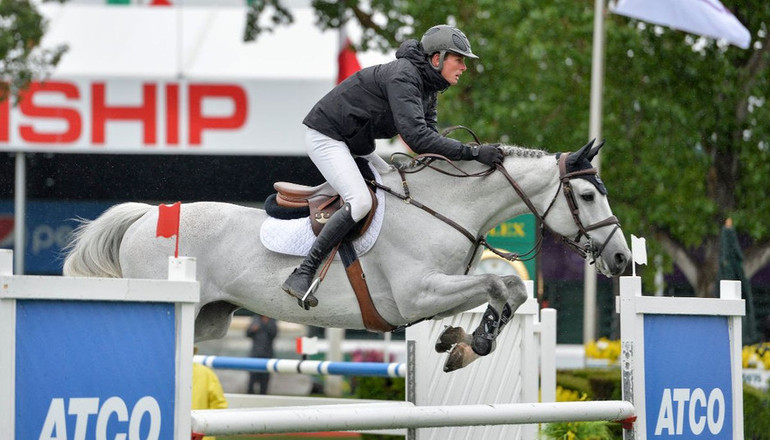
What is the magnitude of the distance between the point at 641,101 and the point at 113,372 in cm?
1157

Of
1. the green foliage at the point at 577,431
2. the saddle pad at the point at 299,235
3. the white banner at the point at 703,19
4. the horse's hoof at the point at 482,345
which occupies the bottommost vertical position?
the green foliage at the point at 577,431

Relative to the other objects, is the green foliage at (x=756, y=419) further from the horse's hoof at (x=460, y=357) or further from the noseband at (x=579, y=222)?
the horse's hoof at (x=460, y=357)

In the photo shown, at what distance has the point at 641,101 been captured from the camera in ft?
45.8

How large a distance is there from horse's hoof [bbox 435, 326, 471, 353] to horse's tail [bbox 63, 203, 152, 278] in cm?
157

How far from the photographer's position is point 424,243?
5180mm

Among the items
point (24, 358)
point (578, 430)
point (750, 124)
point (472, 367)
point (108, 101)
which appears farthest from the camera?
point (108, 101)

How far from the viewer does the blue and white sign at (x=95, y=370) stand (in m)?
3.01

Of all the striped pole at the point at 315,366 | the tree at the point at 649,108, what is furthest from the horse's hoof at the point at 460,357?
the tree at the point at 649,108

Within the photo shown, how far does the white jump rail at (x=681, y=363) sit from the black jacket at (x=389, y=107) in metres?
1.27

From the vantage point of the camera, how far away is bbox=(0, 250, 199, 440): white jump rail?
9.79ft

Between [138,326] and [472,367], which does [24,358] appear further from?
[472,367]

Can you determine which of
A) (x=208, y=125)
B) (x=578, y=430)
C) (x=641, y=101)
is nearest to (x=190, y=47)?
(x=208, y=125)

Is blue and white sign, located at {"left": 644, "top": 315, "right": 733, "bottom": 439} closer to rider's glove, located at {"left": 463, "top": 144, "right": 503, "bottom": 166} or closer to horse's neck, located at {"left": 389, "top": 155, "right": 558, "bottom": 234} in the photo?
horse's neck, located at {"left": 389, "top": 155, "right": 558, "bottom": 234}

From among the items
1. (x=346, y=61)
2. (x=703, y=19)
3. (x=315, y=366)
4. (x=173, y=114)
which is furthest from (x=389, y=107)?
(x=173, y=114)
